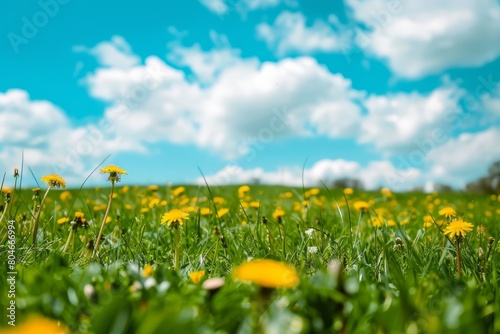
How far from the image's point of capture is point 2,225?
3492 millimetres

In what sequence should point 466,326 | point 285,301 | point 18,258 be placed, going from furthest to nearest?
point 18,258
point 285,301
point 466,326

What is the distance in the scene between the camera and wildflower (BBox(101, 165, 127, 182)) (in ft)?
10.1

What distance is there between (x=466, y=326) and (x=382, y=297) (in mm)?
599

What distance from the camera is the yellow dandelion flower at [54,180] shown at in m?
3.13

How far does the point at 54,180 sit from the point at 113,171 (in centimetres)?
39

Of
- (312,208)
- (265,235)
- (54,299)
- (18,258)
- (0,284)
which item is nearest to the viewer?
(54,299)

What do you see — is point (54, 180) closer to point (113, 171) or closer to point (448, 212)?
point (113, 171)

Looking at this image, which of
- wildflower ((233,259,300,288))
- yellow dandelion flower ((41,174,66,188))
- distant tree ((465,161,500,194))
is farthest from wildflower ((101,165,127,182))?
distant tree ((465,161,500,194))

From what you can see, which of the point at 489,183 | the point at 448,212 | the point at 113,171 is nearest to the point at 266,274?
the point at 113,171

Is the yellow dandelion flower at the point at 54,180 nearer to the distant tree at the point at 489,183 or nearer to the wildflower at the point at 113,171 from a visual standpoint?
the wildflower at the point at 113,171

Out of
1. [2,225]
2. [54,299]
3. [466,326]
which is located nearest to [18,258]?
[2,225]

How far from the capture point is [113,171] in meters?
3.11

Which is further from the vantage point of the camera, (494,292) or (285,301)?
(494,292)

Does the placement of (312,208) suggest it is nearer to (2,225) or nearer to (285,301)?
(2,225)
